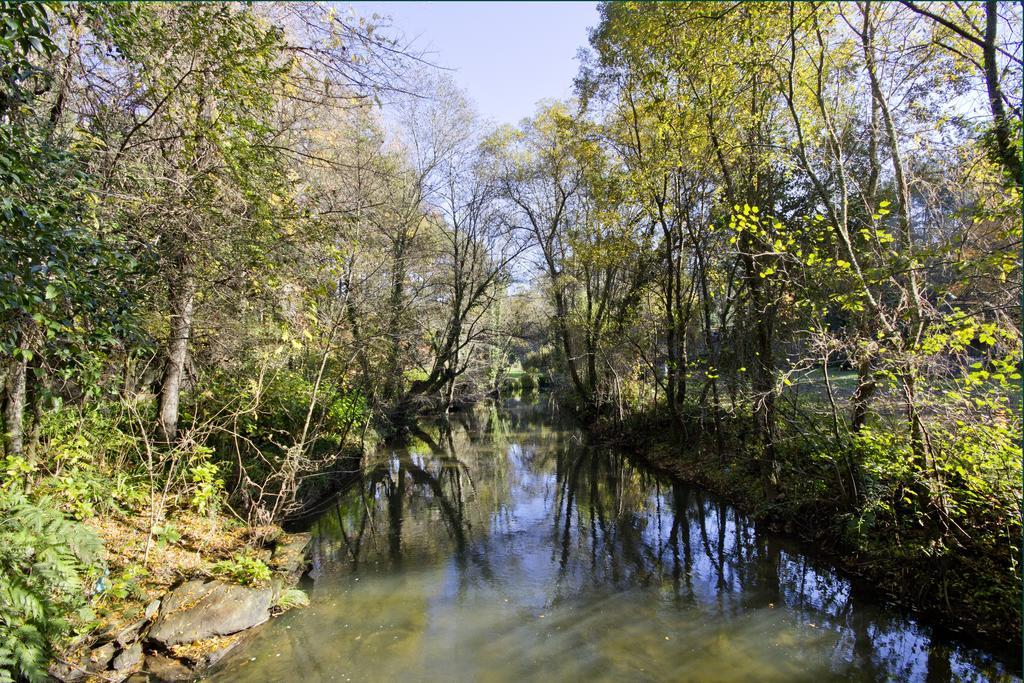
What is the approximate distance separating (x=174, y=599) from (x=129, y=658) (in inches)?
25.6

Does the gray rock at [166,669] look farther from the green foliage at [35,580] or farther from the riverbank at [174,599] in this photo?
the green foliage at [35,580]

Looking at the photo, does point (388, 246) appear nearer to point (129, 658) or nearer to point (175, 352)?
point (175, 352)

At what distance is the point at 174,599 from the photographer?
17.8 ft

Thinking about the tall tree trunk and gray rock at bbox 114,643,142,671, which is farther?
the tall tree trunk

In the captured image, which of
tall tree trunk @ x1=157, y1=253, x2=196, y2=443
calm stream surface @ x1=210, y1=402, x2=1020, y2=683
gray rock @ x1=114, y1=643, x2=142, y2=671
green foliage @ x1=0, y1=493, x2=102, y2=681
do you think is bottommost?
calm stream surface @ x1=210, y1=402, x2=1020, y2=683

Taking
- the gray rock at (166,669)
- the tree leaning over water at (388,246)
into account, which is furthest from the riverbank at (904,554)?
the gray rock at (166,669)

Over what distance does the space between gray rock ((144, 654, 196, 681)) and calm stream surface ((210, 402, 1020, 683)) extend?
305 mm

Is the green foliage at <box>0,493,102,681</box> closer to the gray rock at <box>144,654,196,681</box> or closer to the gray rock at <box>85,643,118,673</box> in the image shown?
the gray rock at <box>85,643,118,673</box>

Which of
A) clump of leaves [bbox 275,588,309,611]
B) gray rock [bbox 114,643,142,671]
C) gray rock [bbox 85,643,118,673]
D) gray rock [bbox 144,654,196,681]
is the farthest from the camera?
clump of leaves [bbox 275,588,309,611]

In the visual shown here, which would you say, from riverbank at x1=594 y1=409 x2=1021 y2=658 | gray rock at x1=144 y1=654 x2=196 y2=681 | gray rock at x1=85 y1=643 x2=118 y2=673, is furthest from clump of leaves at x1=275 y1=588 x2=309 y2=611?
riverbank at x1=594 y1=409 x2=1021 y2=658

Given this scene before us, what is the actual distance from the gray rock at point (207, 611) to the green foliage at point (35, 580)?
2.80 feet

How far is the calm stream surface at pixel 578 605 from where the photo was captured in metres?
5.09

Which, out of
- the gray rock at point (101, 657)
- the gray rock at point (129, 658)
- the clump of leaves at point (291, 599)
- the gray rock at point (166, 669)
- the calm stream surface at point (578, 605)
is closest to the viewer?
the gray rock at point (101, 657)

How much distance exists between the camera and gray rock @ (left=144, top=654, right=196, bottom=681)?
484 centimetres
